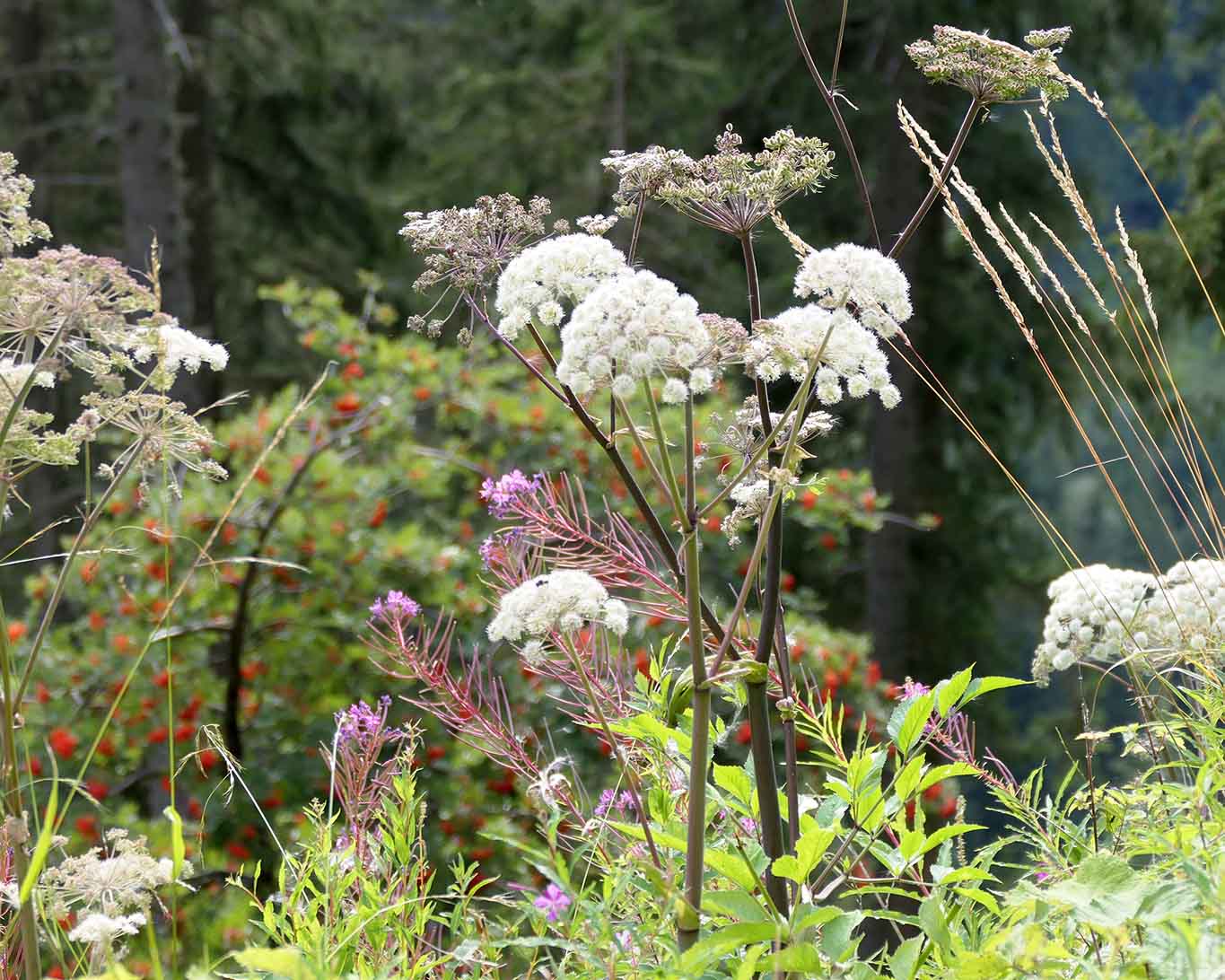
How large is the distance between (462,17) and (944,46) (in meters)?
13.4

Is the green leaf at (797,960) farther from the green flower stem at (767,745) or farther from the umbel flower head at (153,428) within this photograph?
the umbel flower head at (153,428)

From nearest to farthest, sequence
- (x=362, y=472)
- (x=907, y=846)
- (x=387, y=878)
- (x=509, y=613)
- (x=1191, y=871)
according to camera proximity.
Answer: (x=1191, y=871), (x=509, y=613), (x=907, y=846), (x=387, y=878), (x=362, y=472)

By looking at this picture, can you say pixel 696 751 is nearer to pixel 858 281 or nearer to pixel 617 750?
pixel 617 750

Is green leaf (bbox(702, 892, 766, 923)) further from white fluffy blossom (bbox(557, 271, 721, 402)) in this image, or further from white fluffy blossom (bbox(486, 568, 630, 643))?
white fluffy blossom (bbox(557, 271, 721, 402))

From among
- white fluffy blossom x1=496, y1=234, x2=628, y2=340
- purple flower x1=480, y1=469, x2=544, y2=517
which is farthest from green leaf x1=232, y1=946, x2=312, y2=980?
purple flower x1=480, y1=469, x2=544, y2=517

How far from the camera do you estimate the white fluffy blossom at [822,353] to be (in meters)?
1.30

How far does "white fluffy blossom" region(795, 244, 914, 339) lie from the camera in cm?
130

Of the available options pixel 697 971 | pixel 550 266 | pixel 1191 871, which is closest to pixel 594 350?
pixel 550 266

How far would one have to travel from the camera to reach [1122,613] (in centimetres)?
207

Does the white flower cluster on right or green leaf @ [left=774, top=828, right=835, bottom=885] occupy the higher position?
green leaf @ [left=774, top=828, right=835, bottom=885]

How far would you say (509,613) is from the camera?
1293 mm

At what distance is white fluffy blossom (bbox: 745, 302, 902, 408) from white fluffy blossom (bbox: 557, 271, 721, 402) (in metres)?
0.10

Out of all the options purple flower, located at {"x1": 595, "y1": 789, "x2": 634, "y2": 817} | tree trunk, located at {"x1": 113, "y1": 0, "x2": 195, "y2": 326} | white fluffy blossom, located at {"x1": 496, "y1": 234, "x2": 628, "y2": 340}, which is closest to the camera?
white fluffy blossom, located at {"x1": 496, "y1": 234, "x2": 628, "y2": 340}

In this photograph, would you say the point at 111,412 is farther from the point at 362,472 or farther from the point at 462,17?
the point at 462,17
